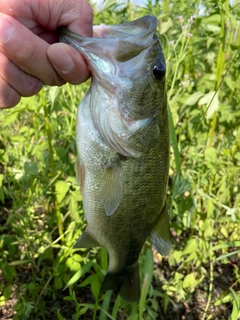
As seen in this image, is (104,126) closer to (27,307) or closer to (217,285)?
(27,307)

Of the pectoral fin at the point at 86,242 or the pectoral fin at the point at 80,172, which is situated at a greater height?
the pectoral fin at the point at 80,172

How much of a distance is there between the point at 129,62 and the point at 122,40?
87mm

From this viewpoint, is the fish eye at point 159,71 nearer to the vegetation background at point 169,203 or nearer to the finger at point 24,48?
the finger at point 24,48

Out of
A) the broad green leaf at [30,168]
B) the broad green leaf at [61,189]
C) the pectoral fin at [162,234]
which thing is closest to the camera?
the pectoral fin at [162,234]

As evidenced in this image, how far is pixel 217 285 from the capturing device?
8.75 feet

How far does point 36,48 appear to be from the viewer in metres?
1.30

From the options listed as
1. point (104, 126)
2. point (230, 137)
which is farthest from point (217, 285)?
point (104, 126)

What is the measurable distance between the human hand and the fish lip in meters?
0.04

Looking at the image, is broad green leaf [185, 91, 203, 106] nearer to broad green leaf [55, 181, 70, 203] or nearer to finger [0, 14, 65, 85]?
broad green leaf [55, 181, 70, 203]

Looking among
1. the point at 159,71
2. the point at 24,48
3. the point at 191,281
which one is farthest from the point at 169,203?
the point at 24,48

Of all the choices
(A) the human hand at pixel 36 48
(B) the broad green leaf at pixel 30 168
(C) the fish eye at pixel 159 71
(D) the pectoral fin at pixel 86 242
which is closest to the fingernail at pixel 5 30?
(A) the human hand at pixel 36 48

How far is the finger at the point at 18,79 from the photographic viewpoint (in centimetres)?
135

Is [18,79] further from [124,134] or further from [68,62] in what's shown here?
[124,134]

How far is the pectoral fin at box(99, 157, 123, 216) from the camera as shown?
146 cm
